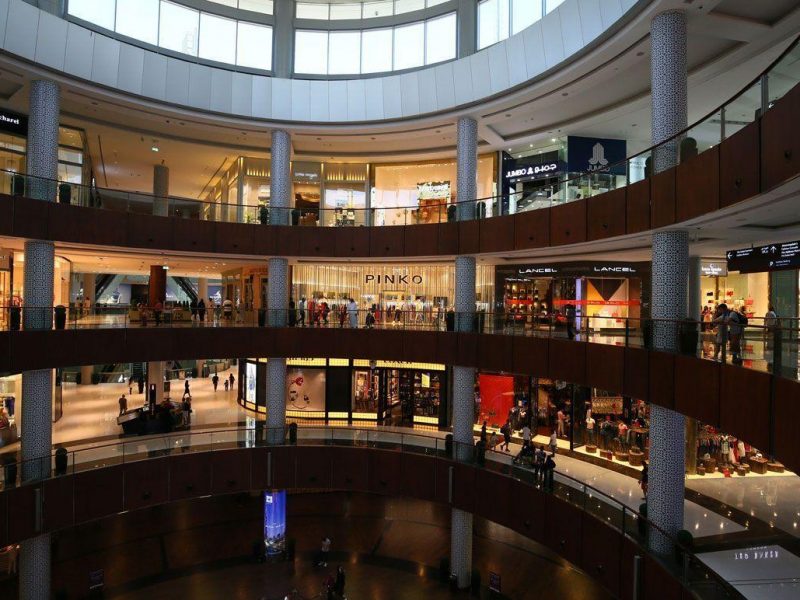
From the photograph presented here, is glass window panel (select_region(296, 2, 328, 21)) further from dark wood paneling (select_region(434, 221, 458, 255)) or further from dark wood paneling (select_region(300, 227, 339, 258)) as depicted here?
dark wood paneling (select_region(434, 221, 458, 255))

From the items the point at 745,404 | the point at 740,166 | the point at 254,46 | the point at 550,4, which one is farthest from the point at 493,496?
the point at 254,46

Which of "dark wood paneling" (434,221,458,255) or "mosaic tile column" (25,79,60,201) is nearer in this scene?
"mosaic tile column" (25,79,60,201)

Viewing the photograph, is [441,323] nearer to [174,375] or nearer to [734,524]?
[734,524]

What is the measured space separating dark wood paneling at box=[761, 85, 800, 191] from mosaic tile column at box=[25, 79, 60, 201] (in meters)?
21.9

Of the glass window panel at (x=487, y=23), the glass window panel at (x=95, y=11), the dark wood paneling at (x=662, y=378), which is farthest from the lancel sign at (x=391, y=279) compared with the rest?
the dark wood paneling at (x=662, y=378)

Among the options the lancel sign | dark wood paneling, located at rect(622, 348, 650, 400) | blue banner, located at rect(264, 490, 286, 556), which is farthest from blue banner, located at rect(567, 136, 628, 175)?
blue banner, located at rect(264, 490, 286, 556)

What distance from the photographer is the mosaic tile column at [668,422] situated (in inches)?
541

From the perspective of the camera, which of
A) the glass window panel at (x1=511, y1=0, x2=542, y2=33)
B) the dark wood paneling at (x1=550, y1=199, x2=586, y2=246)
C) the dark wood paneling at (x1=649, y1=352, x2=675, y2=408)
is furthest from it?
the glass window panel at (x1=511, y1=0, x2=542, y2=33)

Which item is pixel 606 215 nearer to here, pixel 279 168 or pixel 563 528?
pixel 563 528

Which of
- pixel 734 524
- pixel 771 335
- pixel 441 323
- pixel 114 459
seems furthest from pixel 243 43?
pixel 734 524

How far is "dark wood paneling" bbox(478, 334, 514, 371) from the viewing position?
20.4 meters

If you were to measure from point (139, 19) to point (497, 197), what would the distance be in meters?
16.7

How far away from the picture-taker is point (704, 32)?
46.8 ft

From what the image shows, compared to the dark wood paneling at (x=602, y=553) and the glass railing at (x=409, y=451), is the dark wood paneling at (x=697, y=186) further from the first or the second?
the dark wood paneling at (x=602, y=553)
